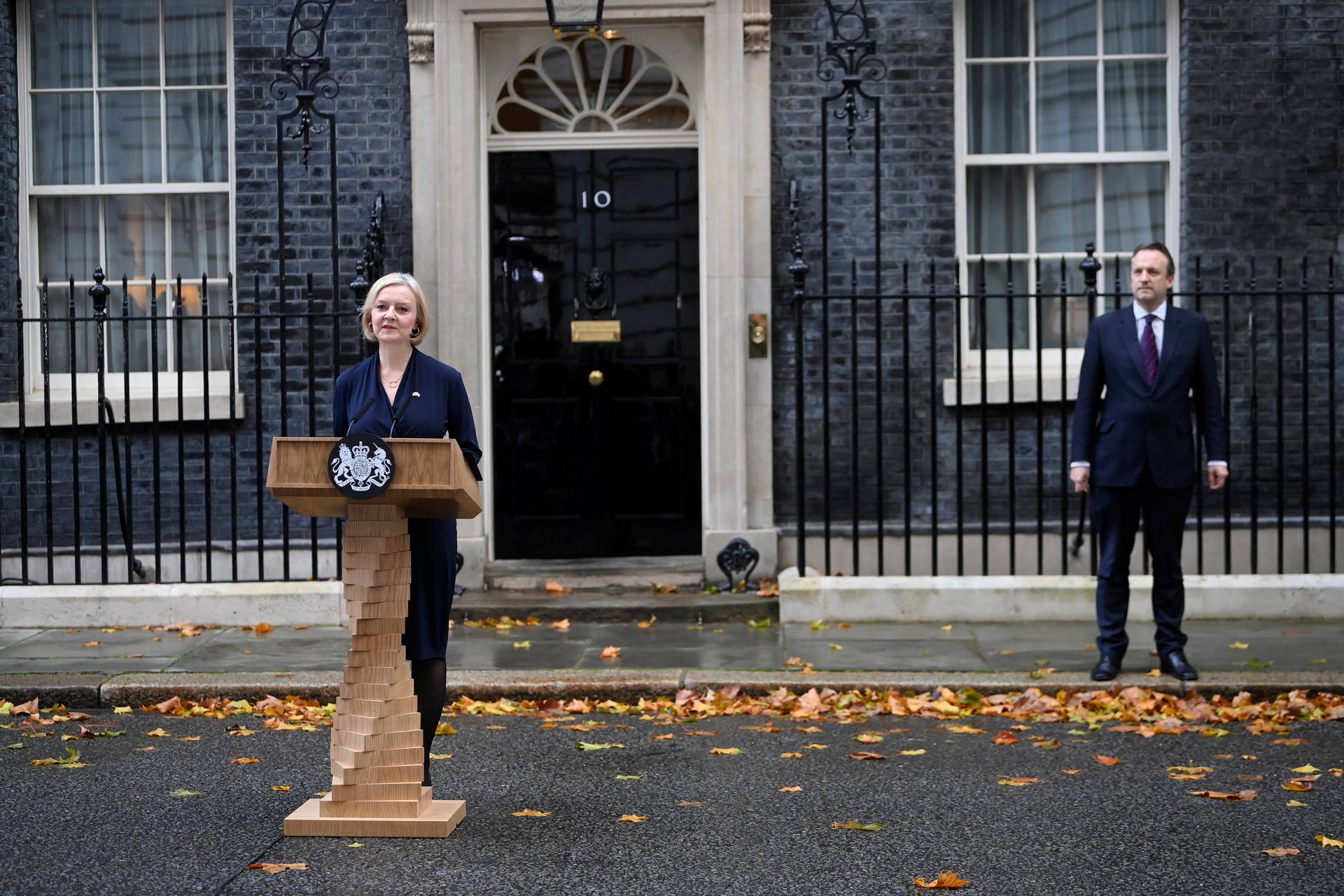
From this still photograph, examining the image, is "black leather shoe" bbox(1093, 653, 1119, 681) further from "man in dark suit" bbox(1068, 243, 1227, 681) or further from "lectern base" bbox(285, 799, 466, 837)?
"lectern base" bbox(285, 799, 466, 837)

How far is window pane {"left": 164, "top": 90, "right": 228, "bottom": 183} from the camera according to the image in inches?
409

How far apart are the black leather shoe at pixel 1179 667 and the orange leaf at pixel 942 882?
3078 millimetres

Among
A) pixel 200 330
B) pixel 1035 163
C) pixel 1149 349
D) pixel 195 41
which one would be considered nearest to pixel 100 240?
pixel 200 330

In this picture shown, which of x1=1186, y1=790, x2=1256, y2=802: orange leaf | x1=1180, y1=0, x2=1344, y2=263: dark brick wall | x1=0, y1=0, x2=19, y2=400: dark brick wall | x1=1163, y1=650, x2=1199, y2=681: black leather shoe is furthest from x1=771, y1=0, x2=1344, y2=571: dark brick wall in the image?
x1=0, y1=0, x2=19, y2=400: dark brick wall

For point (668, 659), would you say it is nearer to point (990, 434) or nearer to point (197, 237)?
point (990, 434)

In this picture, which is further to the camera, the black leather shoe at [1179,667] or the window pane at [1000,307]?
the window pane at [1000,307]

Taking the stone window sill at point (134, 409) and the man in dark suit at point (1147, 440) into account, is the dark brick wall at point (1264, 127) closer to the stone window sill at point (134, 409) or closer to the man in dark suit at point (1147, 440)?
the man in dark suit at point (1147, 440)

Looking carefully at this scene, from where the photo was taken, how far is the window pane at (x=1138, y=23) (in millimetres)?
10250

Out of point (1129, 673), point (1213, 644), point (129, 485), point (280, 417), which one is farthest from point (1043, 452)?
point (129, 485)

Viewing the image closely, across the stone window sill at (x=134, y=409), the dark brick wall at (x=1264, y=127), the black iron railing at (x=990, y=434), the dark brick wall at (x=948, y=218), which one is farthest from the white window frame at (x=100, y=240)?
the dark brick wall at (x=1264, y=127)

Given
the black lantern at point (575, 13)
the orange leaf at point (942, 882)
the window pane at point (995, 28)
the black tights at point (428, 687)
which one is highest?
the window pane at point (995, 28)

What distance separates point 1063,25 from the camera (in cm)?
1030

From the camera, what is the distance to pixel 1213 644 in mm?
8180

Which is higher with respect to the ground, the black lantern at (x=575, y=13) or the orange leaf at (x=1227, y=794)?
the black lantern at (x=575, y=13)
